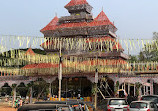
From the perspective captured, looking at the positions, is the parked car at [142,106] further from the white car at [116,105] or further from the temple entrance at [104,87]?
the temple entrance at [104,87]

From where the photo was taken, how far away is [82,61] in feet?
130

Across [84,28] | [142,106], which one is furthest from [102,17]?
[142,106]

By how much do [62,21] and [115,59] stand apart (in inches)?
443

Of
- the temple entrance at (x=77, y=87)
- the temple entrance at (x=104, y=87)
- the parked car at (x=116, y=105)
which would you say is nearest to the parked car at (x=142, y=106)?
the parked car at (x=116, y=105)

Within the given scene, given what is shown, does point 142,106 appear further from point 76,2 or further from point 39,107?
point 76,2

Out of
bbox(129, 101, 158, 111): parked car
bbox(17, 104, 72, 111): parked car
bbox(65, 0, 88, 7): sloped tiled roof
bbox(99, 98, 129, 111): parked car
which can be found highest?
bbox(65, 0, 88, 7): sloped tiled roof

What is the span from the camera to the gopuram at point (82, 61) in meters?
36.2

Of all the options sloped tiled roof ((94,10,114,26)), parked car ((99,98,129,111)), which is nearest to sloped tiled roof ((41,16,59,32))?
sloped tiled roof ((94,10,114,26))

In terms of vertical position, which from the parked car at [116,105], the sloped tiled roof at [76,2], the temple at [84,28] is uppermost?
the sloped tiled roof at [76,2]

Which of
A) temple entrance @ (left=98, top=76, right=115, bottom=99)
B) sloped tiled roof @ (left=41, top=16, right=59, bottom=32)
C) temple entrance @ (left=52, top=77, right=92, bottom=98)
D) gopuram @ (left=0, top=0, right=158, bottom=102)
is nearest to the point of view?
gopuram @ (left=0, top=0, right=158, bottom=102)

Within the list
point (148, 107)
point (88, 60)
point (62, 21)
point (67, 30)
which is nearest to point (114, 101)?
point (148, 107)

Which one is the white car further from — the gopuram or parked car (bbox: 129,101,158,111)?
the gopuram

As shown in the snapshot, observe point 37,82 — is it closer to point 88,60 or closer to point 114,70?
point 88,60

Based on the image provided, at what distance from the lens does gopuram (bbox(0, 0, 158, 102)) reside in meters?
36.2
